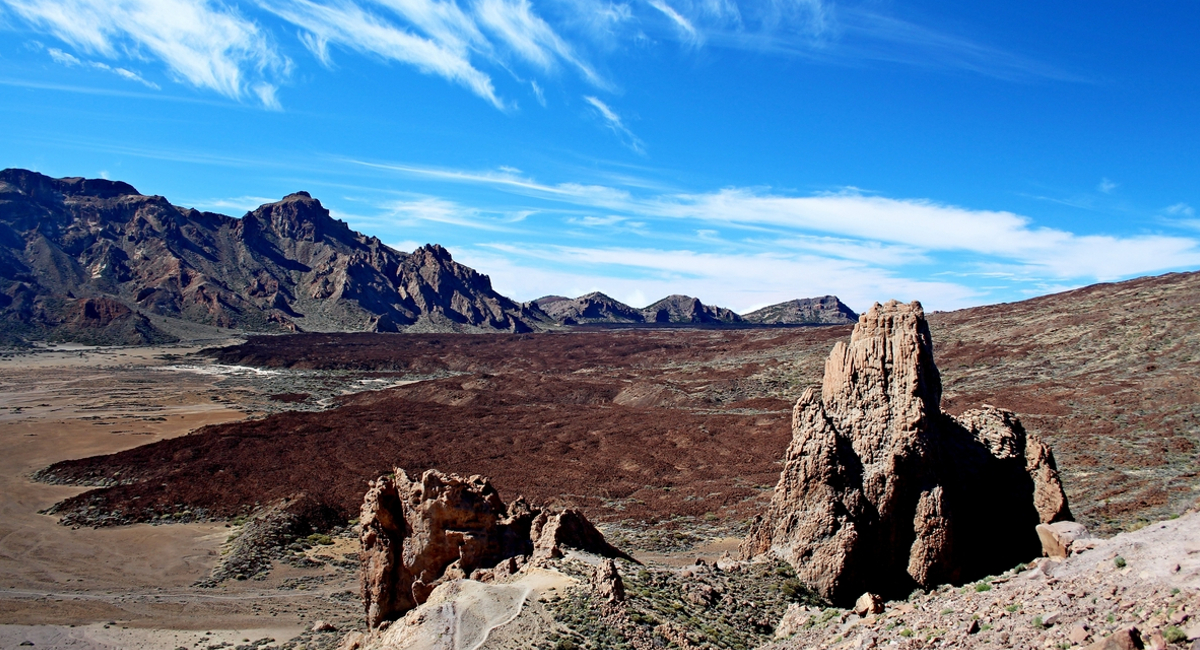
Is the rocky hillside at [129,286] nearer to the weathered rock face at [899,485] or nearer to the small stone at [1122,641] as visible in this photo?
the weathered rock face at [899,485]

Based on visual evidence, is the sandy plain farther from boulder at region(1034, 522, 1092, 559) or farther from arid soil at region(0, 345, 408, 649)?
boulder at region(1034, 522, 1092, 559)

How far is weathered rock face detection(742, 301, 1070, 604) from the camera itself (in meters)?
13.4

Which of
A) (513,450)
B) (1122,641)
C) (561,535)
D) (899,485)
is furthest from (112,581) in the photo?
(1122,641)

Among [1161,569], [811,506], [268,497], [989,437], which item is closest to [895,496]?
[811,506]

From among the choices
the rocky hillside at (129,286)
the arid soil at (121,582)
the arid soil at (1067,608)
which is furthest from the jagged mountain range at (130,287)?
the arid soil at (1067,608)

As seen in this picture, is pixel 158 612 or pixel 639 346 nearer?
pixel 158 612

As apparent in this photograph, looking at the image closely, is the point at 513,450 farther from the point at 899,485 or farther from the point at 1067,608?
the point at 1067,608

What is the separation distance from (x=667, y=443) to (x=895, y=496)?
3112 centimetres

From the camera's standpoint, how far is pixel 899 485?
1360cm

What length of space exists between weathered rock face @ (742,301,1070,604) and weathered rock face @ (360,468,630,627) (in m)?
4.84

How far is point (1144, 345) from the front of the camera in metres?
49.3

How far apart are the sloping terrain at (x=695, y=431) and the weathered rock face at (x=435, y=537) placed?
13659mm

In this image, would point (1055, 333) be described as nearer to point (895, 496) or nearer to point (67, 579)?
point (895, 496)

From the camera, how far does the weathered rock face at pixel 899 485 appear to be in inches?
526
